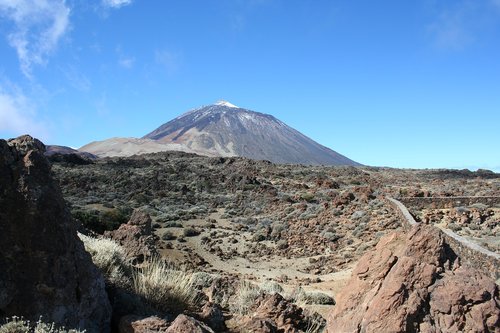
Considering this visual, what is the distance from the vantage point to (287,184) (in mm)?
35094

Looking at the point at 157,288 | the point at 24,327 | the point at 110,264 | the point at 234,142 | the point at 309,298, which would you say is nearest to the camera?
the point at 24,327

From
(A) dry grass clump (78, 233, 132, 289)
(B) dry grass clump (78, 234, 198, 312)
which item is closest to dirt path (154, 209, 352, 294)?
(A) dry grass clump (78, 233, 132, 289)

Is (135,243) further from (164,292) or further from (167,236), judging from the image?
(167,236)

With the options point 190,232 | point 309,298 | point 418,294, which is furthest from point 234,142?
point 418,294

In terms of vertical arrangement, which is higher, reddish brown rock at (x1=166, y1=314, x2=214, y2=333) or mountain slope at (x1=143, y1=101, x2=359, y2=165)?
mountain slope at (x1=143, y1=101, x2=359, y2=165)

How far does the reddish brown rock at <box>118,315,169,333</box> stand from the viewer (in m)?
3.49

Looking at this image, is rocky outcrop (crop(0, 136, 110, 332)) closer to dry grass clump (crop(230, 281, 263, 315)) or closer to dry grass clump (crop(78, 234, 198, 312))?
dry grass clump (crop(78, 234, 198, 312))

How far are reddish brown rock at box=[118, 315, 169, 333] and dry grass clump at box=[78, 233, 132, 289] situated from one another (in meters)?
0.99

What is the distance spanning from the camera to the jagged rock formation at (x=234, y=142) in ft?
456

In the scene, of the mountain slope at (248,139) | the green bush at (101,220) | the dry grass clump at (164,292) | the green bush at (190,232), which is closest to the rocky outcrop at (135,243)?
the dry grass clump at (164,292)

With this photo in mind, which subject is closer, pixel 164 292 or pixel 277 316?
pixel 164 292

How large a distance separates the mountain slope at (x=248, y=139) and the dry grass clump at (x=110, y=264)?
131 meters

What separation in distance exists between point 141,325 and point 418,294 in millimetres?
2190

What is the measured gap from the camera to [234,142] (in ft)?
531
